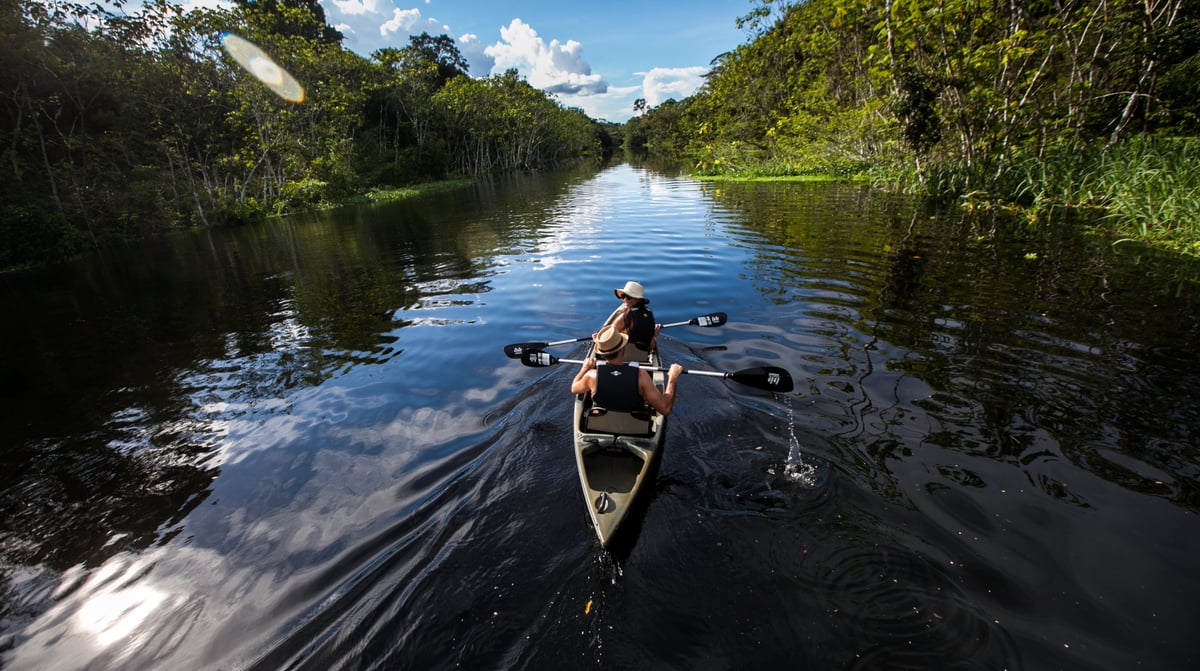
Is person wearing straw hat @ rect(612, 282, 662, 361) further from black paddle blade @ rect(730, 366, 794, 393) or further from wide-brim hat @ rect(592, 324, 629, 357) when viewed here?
black paddle blade @ rect(730, 366, 794, 393)

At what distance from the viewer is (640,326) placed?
7.10 m

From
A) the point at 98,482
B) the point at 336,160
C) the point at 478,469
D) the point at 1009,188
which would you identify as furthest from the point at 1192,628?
the point at 336,160

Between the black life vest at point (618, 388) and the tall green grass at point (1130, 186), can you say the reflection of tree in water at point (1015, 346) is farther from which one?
the black life vest at point (618, 388)

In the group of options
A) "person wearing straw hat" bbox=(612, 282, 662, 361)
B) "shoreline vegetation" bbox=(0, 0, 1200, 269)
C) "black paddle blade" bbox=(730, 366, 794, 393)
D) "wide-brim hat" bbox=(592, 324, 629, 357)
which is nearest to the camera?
"wide-brim hat" bbox=(592, 324, 629, 357)

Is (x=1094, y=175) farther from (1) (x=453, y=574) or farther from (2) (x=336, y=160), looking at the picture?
(2) (x=336, y=160)

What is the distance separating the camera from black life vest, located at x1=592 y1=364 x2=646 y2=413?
4.79m

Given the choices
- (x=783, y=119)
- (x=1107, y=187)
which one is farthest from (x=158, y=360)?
(x=783, y=119)

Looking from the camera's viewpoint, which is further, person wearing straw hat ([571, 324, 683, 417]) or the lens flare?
the lens flare

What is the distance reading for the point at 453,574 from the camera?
3.87 metres

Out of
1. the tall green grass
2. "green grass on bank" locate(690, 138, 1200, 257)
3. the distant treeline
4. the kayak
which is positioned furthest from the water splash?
the distant treeline

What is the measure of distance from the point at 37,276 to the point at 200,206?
38.2 feet

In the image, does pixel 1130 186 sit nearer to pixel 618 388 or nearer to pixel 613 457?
pixel 618 388

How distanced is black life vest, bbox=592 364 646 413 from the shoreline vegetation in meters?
13.7

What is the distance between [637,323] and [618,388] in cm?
239
